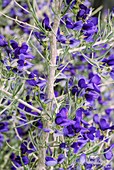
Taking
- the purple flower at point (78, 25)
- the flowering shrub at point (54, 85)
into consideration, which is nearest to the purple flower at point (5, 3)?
the flowering shrub at point (54, 85)

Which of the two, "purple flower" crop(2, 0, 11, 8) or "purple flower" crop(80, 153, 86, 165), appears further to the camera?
"purple flower" crop(2, 0, 11, 8)

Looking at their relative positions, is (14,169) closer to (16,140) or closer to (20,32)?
(16,140)

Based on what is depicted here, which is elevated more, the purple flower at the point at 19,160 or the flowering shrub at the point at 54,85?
the flowering shrub at the point at 54,85

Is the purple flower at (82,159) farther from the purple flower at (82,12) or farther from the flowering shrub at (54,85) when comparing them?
the purple flower at (82,12)

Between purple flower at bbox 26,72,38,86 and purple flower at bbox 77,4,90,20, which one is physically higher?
purple flower at bbox 77,4,90,20

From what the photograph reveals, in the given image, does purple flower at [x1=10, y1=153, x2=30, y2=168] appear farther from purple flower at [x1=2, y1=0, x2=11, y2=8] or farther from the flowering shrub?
purple flower at [x1=2, y1=0, x2=11, y2=8]

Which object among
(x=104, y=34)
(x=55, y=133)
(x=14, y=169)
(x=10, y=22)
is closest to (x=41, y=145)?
(x=55, y=133)

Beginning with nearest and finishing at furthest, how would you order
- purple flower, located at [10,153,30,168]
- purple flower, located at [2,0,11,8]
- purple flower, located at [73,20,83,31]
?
purple flower, located at [73,20,83,31] < purple flower, located at [10,153,30,168] < purple flower, located at [2,0,11,8]

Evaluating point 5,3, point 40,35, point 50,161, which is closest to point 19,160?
point 50,161

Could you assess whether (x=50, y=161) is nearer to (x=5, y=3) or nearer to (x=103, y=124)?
(x=103, y=124)

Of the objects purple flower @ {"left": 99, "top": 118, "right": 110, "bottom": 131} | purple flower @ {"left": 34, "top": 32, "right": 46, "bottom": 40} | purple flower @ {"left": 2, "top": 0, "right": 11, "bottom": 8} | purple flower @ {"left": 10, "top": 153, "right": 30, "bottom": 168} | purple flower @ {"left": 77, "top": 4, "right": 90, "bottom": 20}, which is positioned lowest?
purple flower @ {"left": 10, "top": 153, "right": 30, "bottom": 168}

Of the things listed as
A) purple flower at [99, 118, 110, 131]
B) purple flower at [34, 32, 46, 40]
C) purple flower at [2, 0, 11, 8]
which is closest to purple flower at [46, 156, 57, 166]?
purple flower at [99, 118, 110, 131]
